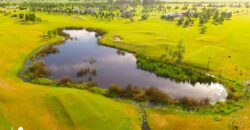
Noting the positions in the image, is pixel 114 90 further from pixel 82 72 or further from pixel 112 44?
pixel 112 44

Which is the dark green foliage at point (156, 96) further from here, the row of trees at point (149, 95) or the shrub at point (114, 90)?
the shrub at point (114, 90)

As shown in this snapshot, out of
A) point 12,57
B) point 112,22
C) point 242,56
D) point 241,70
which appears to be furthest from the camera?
point 112,22

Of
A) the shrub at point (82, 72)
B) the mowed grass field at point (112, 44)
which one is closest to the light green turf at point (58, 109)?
the mowed grass field at point (112, 44)

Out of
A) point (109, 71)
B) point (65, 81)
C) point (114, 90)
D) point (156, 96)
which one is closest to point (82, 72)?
point (109, 71)

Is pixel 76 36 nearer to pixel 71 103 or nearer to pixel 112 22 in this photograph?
pixel 112 22

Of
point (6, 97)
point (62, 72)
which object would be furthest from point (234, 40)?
point (6, 97)

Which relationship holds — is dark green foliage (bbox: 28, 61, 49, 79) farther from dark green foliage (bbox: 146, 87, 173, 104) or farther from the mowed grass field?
dark green foliage (bbox: 146, 87, 173, 104)

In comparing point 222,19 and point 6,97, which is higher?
point 222,19
